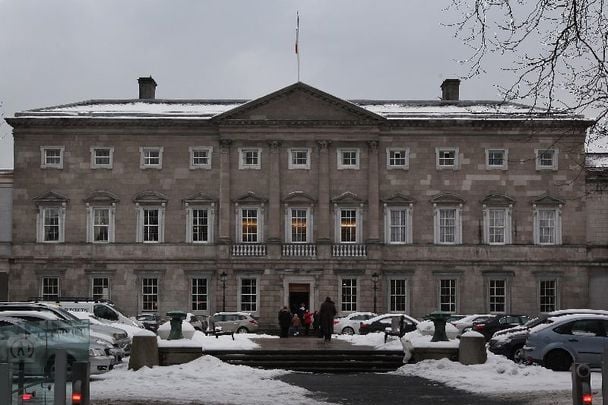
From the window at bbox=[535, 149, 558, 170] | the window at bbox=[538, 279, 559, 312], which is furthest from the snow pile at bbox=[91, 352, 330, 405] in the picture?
the window at bbox=[535, 149, 558, 170]

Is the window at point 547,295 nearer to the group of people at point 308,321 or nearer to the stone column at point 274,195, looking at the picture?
the group of people at point 308,321

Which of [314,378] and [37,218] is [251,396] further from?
[37,218]

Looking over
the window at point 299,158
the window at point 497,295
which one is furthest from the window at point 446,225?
the window at point 299,158

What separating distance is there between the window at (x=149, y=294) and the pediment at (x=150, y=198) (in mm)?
4395

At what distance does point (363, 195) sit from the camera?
60.1 m

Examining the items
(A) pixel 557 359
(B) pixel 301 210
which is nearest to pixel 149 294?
(B) pixel 301 210

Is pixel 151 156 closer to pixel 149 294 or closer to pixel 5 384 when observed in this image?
pixel 149 294

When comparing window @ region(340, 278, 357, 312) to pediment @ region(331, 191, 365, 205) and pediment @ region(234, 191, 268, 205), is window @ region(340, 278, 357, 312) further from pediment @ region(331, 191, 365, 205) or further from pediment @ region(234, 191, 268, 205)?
pediment @ region(234, 191, 268, 205)

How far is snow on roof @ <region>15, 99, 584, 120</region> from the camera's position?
6075 cm

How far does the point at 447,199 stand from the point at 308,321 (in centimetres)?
1252

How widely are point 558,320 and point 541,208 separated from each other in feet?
105

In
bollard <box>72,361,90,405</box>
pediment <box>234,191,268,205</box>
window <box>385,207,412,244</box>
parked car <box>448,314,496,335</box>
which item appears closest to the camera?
bollard <box>72,361,90,405</box>

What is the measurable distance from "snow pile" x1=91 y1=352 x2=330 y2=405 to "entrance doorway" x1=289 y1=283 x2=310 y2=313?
102 feet

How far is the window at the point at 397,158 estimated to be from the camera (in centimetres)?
6031
